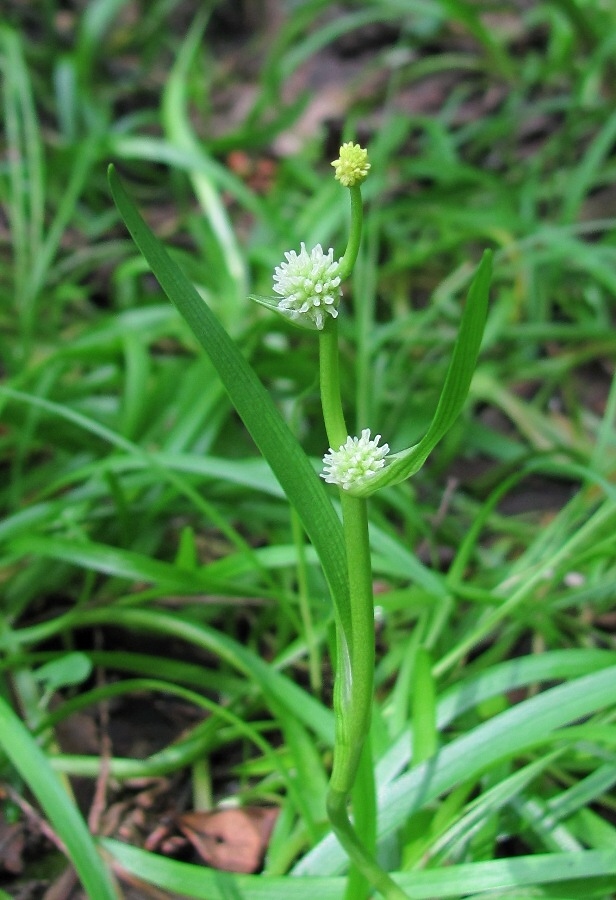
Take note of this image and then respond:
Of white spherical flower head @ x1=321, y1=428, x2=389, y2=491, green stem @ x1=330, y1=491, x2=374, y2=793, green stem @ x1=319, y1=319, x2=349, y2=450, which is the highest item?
green stem @ x1=319, y1=319, x2=349, y2=450

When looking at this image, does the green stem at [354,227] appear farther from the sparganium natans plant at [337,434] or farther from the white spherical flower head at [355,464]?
the white spherical flower head at [355,464]

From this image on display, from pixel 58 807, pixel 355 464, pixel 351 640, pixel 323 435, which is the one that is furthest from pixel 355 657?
pixel 323 435

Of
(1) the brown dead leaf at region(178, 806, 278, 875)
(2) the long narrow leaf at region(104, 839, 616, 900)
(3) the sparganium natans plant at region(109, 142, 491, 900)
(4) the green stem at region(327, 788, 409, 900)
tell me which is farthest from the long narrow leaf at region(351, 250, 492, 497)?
(1) the brown dead leaf at region(178, 806, 278, 875)

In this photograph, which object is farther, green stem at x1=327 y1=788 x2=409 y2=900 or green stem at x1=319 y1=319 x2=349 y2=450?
green stem at x1=327 y1=788 x2=409 y2=900

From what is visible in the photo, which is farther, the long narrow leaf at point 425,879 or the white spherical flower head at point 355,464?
the long narrow leaf at point 425,879

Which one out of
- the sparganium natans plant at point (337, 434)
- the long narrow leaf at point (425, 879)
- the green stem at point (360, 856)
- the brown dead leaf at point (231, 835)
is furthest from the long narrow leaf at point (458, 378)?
the brown dead leaf at point (231, 835)

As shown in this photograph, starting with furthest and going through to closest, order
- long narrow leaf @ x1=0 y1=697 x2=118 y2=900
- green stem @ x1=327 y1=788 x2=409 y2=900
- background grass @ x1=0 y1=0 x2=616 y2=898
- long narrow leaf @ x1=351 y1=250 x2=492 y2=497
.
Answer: background grass @ x1=0 y1=0 x2=616 y2=898
long narrow leaf @ x1=0 y1=697 x2=118 y2=900
green stem @ x1=327 y1=788 x2=409 y2=900
long narrow leaf @ x1=351 y1=250 x2=492 y2=497

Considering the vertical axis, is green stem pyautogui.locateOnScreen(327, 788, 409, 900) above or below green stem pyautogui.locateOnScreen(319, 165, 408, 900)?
below

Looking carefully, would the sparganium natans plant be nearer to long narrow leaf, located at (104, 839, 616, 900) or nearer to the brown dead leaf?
long narrow leaf, located at (104, 839, 616, 900)
